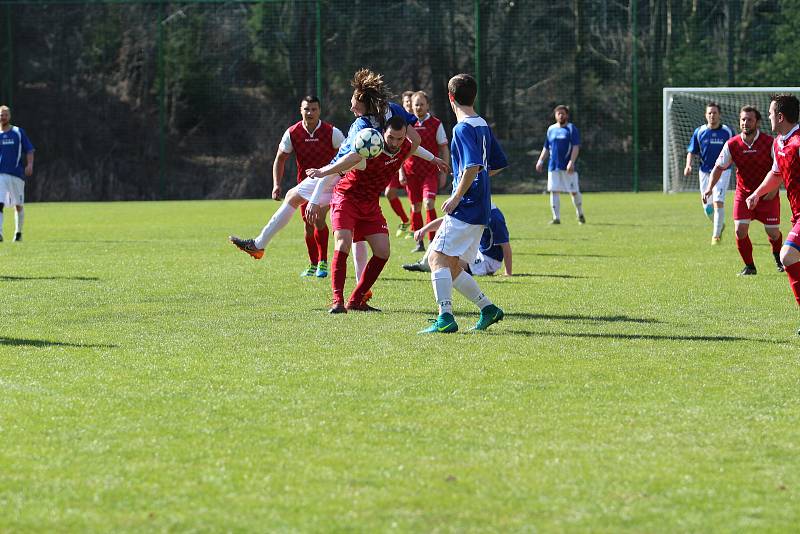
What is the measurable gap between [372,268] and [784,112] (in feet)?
10.9

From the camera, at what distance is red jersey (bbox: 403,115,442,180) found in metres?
15.3

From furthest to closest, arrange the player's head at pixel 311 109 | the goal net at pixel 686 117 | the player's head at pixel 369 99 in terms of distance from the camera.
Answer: the goal net at pixel 686 117 → the player's head at pixel 311 109 → the player's head at pixel 369 99

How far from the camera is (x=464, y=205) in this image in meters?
8.43

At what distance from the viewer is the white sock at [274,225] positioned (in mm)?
10750

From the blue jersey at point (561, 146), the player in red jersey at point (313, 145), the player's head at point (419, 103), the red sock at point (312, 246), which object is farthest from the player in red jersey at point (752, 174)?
the blue jersey at point (561, 146)

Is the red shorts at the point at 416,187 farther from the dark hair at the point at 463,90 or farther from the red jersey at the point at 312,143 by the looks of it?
the dark hair at the point at 463,90

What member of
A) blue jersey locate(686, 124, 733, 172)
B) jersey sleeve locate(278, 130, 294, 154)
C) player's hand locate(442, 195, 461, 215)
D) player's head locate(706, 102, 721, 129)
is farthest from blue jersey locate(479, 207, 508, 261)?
blue jersey locate(686, 124, 733, 172)

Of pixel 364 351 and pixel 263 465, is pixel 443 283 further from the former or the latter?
pixel 263 465

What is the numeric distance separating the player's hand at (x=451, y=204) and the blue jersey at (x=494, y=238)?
13.9 feet

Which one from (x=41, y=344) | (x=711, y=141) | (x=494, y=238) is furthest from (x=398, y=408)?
(x=711, y=141)

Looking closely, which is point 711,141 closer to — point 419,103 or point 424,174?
point 424,174

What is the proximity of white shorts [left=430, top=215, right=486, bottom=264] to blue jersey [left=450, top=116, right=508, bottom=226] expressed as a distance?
0.14 feet

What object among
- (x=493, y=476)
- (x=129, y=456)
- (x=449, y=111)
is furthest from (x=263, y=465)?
(x=449, y=111)

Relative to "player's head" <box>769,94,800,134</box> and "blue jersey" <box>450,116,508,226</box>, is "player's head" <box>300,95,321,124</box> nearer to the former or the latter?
"blue jersey" <box>450,116,508,226</box>
